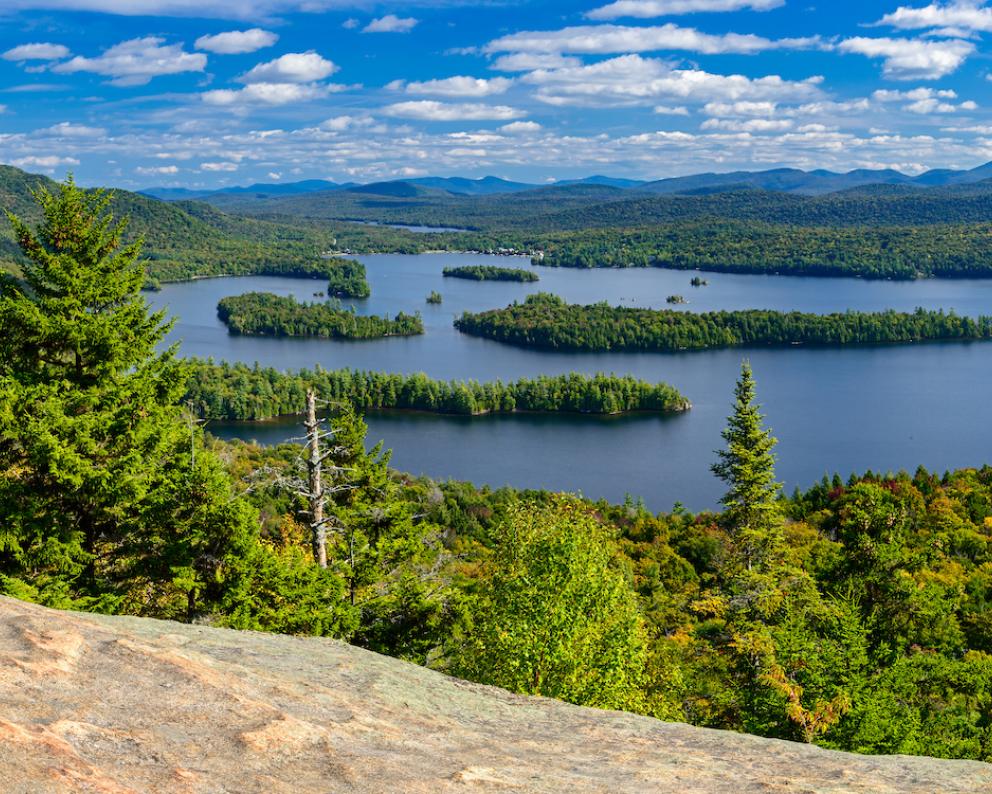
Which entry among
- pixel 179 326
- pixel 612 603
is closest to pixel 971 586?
pixel 612 603

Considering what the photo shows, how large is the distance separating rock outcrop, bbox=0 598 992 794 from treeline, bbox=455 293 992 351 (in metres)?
136

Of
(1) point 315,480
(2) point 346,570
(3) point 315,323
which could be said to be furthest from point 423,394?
(1) point 315,480

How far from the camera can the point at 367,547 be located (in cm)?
1989

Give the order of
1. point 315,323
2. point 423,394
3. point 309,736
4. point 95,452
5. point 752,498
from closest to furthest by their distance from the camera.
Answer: point 309,736 < point 95,452 < point 752,498 < point 423,394 < point 315,323

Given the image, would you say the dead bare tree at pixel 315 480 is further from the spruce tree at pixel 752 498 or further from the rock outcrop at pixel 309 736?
the spruce tree at pixel 752 498

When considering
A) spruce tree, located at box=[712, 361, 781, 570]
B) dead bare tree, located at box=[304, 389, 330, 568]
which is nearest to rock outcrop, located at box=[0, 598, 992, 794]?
dead bare tree, located at box=[304, 389, 330, 568]

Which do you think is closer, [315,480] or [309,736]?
[309,736]

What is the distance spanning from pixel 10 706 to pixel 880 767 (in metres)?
8.04

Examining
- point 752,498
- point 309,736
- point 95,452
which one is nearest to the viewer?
point 309,736

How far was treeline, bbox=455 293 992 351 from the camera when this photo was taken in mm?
145750

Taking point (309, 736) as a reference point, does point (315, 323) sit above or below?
above

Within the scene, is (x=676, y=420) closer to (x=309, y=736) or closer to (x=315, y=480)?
(x=315, y=480)

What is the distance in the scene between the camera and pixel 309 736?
24.5 ft

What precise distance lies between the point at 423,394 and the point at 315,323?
61559mm
